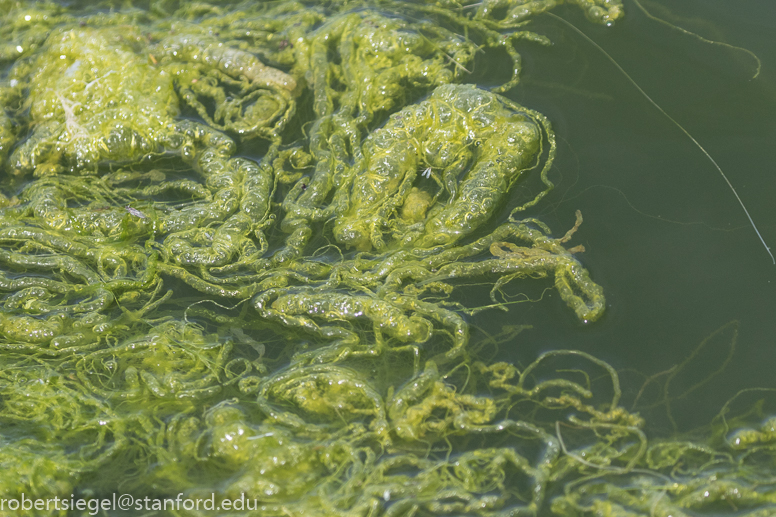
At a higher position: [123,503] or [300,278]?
[300,278]

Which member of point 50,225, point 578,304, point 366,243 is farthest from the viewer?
point 50,225

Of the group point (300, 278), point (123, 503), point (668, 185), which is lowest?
point (123, 503)

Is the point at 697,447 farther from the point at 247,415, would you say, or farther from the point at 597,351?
the point at 247,415

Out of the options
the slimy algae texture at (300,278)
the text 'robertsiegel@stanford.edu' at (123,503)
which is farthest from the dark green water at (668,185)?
the text 'robertsiegel@stanford.edu' at (123,503)

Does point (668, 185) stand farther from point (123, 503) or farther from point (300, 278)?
point (123, 503)

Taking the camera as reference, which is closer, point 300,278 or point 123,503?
point 123,503

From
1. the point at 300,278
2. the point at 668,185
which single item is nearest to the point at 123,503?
the point at 300,278

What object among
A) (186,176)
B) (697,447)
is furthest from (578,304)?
(186,176)
